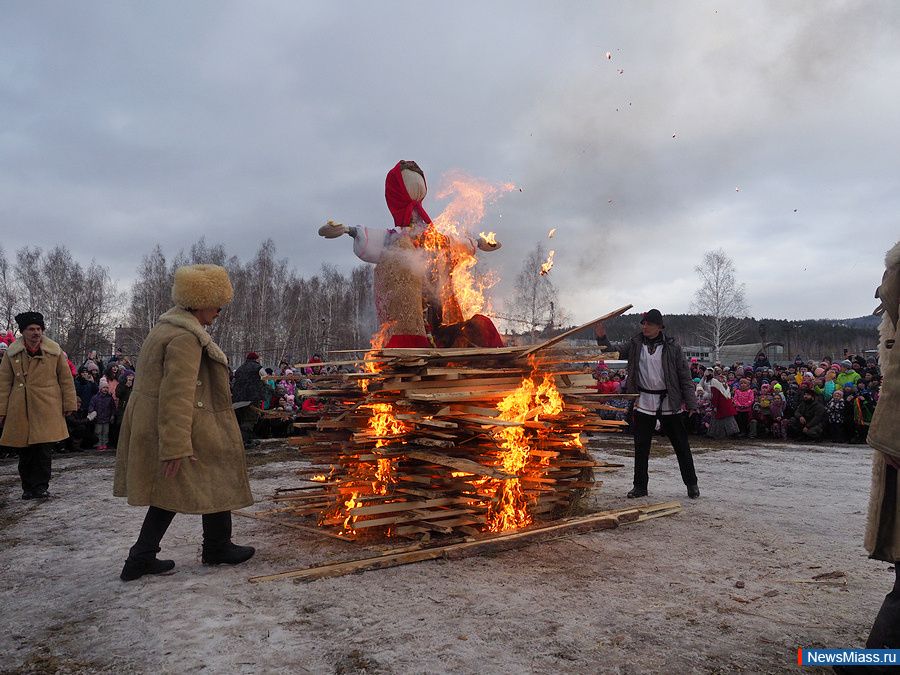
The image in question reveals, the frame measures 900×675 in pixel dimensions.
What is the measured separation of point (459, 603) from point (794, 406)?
1244 centimetres

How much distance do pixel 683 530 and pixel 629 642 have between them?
2385mm

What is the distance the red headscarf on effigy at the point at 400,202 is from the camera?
6.31 meters

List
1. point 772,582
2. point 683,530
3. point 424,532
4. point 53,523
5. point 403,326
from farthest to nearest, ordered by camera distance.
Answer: point 403,326, point 53,523, point 683,530, point 424,532, point 772,582

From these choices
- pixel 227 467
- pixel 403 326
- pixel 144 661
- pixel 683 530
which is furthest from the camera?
pixel 403 326

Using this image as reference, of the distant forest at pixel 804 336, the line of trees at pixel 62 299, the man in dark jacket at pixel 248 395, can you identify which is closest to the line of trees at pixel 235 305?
the line of trees at pixel 62 299

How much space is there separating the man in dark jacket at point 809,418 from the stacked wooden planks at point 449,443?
9125 millimetres

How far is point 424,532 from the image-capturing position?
450 cm

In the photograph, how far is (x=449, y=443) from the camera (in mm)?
4301

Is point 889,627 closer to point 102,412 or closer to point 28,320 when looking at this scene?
point 28,320

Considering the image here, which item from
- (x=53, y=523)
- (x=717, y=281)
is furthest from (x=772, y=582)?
(x=717, y=281)

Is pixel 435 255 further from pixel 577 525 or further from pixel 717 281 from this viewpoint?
pixel 717 281

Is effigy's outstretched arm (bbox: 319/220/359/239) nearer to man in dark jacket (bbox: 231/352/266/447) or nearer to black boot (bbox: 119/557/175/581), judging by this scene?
black boot (bbox: 119/557/175/581)

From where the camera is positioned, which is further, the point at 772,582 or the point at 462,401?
the point at 462,401

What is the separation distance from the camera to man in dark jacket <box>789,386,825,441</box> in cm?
1216
